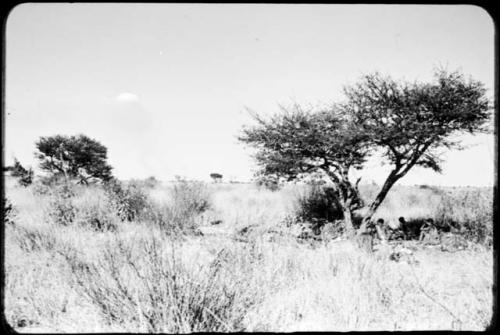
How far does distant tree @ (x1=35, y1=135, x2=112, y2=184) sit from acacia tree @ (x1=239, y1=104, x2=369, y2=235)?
52.4 feet

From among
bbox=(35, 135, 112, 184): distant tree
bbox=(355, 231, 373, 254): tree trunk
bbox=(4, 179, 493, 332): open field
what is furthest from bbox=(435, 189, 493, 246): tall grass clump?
bbox=(35, 135, 112, 184): distant tree

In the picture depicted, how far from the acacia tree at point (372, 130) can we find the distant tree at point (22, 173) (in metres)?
15.4

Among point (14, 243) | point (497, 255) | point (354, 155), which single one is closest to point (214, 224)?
point (354, 155)

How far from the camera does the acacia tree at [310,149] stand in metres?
7.94

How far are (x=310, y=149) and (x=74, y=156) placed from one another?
20.5 metres

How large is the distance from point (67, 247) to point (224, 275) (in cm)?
251

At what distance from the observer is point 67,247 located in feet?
13.0

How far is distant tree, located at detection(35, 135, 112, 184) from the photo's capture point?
21047 millimetres

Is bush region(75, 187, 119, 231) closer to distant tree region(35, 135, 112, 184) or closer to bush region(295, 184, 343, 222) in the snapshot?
bush region(295, 184, 343, 222)

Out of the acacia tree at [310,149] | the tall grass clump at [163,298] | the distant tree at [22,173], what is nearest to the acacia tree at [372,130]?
the acacia tree at [310,149]

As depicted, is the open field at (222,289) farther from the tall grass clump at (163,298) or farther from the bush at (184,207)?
the bush at (184,207)

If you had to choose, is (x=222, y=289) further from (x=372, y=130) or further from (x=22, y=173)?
(x=22, y=173)

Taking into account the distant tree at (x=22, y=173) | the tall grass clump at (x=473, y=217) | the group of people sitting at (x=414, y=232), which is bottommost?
the group of people sitting at (x=414, y=232)

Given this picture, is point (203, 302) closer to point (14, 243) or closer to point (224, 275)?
point (224, 275)
